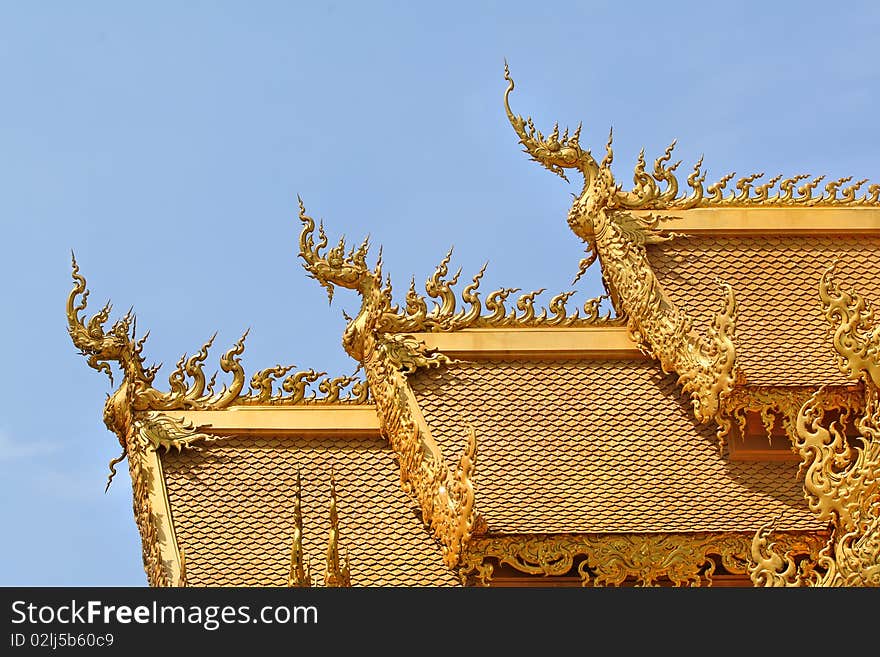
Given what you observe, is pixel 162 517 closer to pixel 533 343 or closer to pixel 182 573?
pixel 182 573

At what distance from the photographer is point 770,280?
53.4 feet

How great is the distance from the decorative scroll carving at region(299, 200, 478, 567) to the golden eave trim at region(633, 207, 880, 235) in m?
1.99

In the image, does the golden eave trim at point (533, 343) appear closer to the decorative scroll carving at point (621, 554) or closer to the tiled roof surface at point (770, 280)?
the tiled roof surface at point (770, 280)

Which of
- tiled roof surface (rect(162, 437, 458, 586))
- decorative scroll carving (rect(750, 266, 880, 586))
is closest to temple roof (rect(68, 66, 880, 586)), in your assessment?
tiled roof surface (rect(162, 437, 458, 586))

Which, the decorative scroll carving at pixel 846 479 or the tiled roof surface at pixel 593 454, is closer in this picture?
the decorative scroll carving at pixel 846 479

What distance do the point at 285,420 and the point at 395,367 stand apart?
0.84 meters

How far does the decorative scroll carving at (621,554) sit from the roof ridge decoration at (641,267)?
4.05 ft

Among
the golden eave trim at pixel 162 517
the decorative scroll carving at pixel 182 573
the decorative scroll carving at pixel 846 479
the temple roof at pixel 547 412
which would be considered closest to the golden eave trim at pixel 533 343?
the temple roof at pixel 547 412

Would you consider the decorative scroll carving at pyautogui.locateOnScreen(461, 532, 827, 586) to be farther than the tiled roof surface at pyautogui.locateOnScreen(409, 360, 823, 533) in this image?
No

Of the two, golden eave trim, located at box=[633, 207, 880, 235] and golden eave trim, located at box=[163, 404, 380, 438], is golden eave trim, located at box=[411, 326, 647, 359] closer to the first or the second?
golden eave trim, located at box=[163, 404, 380, 438]

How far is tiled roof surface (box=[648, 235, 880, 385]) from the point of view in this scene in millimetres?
15586

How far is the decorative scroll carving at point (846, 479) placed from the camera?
11.2 meters

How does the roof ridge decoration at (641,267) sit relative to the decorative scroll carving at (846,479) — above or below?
above

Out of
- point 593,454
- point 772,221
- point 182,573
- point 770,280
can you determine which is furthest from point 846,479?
point 772,221
